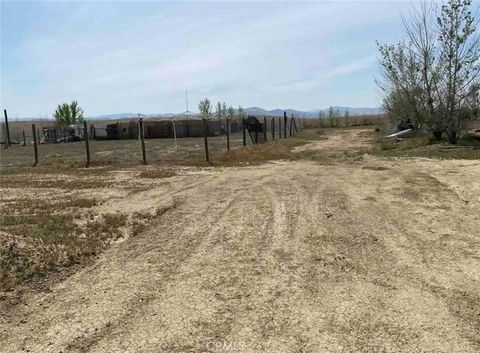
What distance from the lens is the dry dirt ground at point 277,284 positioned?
3.38 m

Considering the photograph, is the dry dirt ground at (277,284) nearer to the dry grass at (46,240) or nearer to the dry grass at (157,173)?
the dry grass at (46,240)

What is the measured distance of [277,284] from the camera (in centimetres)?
433

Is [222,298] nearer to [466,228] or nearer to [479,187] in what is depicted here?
[466,228]

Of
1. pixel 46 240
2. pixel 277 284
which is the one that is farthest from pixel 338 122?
pixel 277 284

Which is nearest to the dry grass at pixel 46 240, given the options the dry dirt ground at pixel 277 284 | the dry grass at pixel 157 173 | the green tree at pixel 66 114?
the dry dirt ground at pixel 277 284

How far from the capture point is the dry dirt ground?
3385 mm

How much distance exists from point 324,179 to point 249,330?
700 cm

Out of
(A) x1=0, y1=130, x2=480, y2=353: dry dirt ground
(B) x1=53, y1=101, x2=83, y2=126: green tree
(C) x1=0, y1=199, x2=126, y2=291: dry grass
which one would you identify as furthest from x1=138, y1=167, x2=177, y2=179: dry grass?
(B) x1=53, y1=101, x2=83, y2=126: green tree

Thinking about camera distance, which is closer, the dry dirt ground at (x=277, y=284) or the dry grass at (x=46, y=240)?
the dry dirt ground at (x=277, y=284)

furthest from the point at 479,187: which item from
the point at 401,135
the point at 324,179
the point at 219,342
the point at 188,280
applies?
the point at 401,135

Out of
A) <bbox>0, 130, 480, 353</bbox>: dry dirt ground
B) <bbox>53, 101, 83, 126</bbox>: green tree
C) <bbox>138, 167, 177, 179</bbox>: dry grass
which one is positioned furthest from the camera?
<bbox>53, 101, 83, 126</bbox>: green tree

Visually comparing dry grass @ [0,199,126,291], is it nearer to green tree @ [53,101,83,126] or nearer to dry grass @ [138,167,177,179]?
dry grass @ [138,167,177,179]

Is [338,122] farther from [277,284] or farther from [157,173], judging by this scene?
[277,284]

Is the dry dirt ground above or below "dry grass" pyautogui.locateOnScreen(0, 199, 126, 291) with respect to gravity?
below
